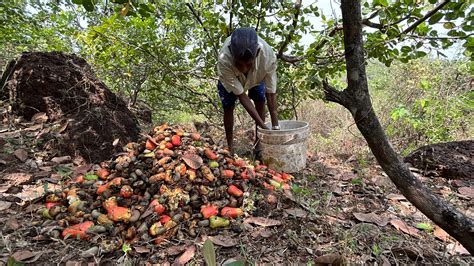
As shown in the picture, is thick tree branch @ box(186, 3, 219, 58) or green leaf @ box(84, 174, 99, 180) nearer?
green leaf @ box(84, 174, 99, 180)

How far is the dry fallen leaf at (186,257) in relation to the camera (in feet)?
5.41

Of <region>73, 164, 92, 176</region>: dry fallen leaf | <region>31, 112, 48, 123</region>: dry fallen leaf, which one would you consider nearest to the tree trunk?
<region>73, 164, 92, 176</region>: dry fallen leaf

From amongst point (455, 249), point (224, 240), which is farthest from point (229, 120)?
point (455, 249)

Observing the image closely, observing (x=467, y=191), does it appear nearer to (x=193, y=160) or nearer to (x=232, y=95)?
(x=232, y=95)

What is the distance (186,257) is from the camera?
1673mm

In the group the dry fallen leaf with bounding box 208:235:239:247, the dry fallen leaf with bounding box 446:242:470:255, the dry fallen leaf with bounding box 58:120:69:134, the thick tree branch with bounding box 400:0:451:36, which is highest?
the thick tree branch with bounding box 400:0:451:36

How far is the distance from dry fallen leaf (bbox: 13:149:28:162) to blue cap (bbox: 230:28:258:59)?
6.80 ft

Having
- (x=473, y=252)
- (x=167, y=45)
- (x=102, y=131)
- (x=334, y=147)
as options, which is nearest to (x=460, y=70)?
(x=334, y=147)

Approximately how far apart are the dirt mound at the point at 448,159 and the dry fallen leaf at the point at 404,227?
1188 mm

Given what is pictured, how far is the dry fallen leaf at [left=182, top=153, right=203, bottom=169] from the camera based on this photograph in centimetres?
217

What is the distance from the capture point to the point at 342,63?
252 centimetres

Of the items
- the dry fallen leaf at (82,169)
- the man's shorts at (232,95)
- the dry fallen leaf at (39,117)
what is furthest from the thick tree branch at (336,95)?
the dry fallen leaf at (39,117)

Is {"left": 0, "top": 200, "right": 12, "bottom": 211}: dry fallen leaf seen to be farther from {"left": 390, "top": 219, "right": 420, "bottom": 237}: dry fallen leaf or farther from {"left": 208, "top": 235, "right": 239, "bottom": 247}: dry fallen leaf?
{"left": 390, "top": 219, "right": 420, "bottom": 237}: dry fallen leaf

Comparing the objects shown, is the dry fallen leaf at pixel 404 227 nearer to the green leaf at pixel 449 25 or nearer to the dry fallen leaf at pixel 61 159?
the green leaf at pixel 449 25
